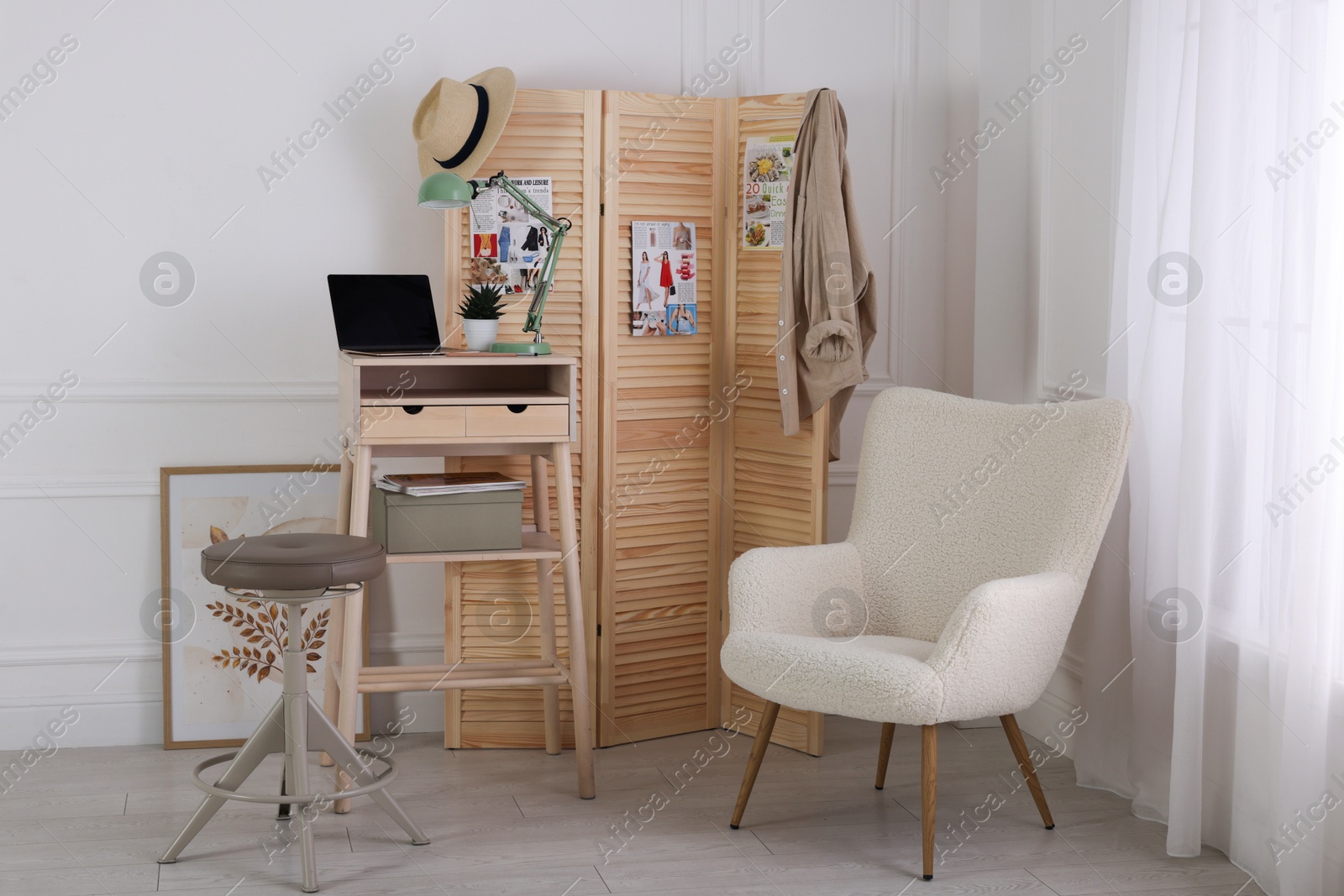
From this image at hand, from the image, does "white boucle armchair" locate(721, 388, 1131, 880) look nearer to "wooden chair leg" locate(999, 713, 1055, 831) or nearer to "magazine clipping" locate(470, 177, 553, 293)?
"wooden chair leg" locate(999, 713, 1055, 831)

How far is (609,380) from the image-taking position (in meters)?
3.09

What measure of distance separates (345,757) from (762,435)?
1.35 metres

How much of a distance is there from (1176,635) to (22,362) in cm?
286

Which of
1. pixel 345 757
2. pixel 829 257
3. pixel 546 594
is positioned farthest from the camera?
pixel 546 594

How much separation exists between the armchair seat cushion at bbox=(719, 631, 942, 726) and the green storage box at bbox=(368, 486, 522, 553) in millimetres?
610

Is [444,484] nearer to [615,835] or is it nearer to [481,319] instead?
[481,319]

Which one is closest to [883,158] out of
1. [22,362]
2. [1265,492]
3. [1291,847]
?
[1265,492]

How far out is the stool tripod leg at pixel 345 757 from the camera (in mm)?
2430

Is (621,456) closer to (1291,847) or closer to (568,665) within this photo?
(568,665)

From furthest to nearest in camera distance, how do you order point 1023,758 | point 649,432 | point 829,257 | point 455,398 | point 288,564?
point 649,432, point 829,257, point 455,398, point 1023,758, point 288,564

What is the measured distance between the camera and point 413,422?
8.71 feet

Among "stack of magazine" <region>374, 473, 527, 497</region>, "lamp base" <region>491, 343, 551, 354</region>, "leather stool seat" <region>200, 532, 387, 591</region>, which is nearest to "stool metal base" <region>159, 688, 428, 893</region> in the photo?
"leather stool seat" <region>200, 532, 387, 591</region>

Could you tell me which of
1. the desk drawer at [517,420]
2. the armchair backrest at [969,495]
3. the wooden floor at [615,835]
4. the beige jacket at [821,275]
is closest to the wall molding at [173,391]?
the desk drawer at [517,420]

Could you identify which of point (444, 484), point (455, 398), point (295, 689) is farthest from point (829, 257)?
point (295, 689)
